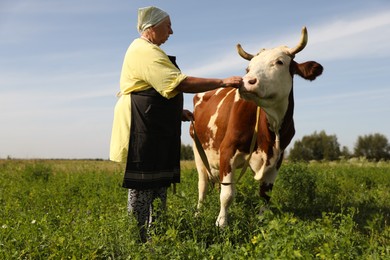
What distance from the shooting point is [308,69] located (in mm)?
5262

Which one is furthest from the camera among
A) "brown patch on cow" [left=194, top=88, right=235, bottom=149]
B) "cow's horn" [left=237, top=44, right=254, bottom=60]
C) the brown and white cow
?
"brown patch on cow" [left=194, top=88, right=235, bottom=149]

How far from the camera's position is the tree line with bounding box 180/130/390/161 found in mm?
54906

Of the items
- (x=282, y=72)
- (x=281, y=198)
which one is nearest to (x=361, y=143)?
(x=281, y=198)

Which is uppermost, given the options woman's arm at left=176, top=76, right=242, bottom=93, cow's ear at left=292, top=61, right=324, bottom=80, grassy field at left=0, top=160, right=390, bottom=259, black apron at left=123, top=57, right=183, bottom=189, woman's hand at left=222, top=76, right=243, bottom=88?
cow's ear at left=292, top=61, right=324, bottom=80

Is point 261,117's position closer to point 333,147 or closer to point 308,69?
point 308,69

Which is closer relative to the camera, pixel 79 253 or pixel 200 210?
pixel 79 253

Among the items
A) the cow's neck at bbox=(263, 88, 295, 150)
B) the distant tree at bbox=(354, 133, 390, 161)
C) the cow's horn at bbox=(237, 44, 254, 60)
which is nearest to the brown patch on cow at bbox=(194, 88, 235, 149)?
the cow's horn at bbox=(237, 44, 254, 60)

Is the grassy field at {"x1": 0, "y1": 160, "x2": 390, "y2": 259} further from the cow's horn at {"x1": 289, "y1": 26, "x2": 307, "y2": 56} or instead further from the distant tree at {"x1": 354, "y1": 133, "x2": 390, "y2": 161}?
the distant tree at {"x1": 354, "y1": 133, "x2": 390, "y2": 161}

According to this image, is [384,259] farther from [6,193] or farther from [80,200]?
[6,193]

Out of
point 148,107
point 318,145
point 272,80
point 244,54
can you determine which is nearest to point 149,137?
point 148,107

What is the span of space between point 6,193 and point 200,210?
5.70 m

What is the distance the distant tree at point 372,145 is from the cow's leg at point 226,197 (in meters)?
56.9

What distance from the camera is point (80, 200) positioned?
8688 mm

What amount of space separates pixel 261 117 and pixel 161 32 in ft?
5.89
